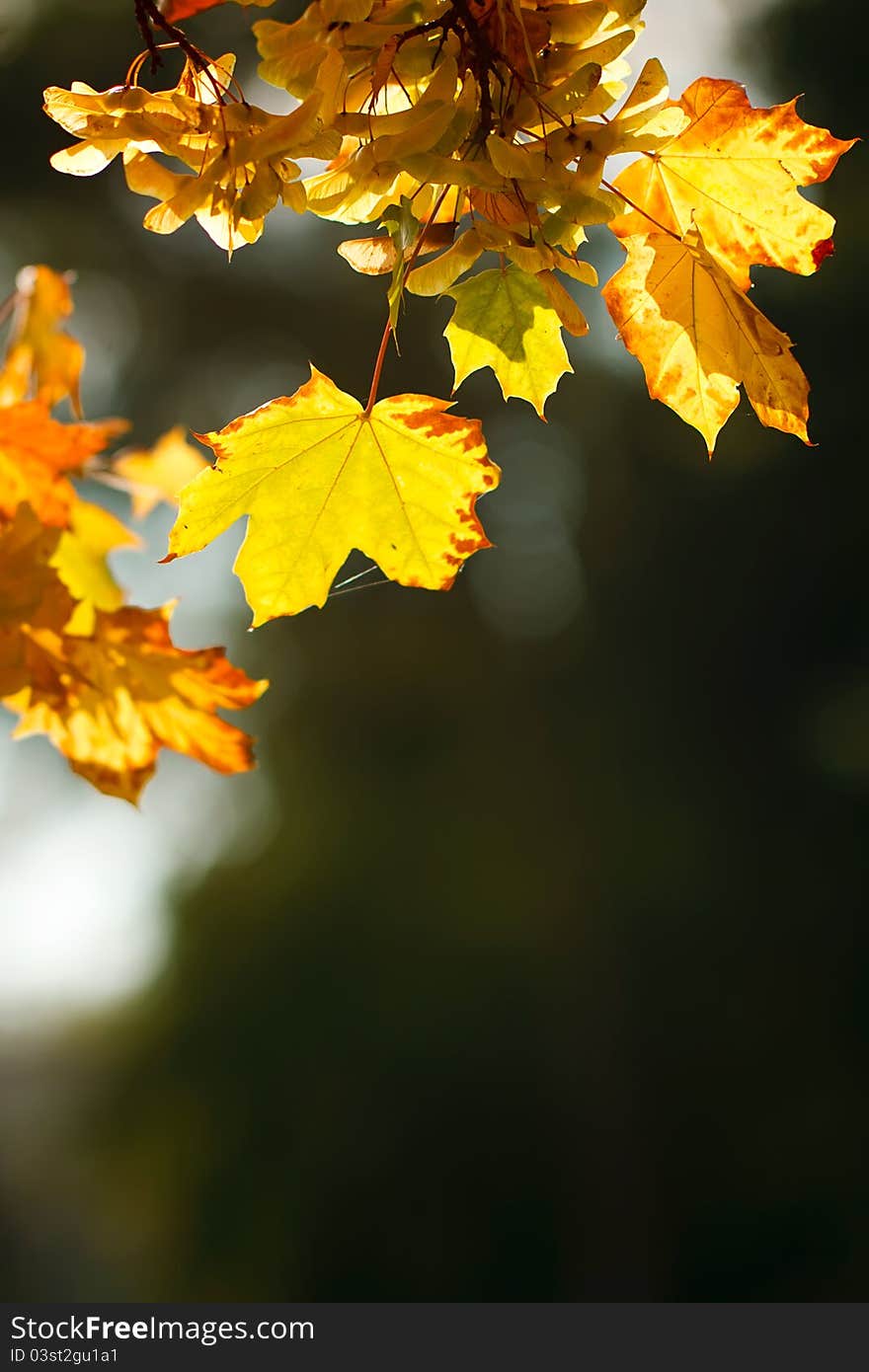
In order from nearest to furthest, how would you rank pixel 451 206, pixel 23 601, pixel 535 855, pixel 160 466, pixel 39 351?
1. pixel 451 206
2. pixel 23 601
3. pixel 39 351
4. pixel 160 466
5. pixel 535 855

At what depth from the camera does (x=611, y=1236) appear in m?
4.67

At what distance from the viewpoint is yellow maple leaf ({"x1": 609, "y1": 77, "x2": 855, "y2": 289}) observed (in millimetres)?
469

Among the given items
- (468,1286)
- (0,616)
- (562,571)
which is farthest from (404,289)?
(468,1286)

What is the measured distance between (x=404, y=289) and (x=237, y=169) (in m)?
0.08

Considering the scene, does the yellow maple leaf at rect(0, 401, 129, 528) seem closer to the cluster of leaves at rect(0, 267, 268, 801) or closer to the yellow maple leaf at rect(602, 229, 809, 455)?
the cluster of leaves at rect(0, 267, 268, 801)

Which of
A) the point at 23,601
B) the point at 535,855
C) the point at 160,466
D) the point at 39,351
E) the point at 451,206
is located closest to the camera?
the point at 451,206

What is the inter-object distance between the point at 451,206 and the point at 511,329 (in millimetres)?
60

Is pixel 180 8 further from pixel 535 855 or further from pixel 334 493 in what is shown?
pixel 535 855

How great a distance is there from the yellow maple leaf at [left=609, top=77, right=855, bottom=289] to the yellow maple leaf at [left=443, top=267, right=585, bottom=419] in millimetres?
46

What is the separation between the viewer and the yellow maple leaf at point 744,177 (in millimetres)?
469

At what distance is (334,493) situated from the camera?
553mm

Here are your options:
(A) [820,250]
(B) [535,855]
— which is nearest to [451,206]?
(A) [820,250]

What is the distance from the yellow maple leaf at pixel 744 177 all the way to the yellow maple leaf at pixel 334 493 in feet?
0.42

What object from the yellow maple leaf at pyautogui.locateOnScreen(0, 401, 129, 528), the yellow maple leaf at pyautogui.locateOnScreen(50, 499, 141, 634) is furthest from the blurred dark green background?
the yellow maple leaf at pyautogui.locateOnScreen(0, 401, 129, 528)
